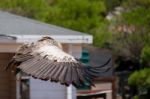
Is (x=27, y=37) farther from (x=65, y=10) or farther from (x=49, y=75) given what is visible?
(x=65, y=10)

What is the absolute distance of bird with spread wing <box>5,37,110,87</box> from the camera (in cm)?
651

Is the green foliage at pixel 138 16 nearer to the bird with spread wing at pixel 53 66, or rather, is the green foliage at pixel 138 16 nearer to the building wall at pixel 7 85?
the building wall at pixel 7 85

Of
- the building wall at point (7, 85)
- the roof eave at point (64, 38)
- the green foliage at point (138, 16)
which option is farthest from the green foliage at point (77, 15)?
the roof eave at point (64, 38)

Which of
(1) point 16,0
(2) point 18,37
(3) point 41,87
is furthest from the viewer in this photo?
(1) point 16,0

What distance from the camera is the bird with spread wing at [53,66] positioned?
6.51 m

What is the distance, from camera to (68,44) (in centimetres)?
1042

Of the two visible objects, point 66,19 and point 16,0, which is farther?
point 16,0

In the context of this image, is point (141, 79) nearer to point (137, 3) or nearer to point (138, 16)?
point (138, 16)

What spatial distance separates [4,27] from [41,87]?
1099 mm

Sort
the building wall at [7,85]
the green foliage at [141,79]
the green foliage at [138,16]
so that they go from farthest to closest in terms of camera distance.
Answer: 1. the green foliage at [138,16]
2. the green foliage at [141,79]
3. the building wall at [7,85]

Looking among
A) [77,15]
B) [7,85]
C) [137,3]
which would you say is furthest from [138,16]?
[7,85]

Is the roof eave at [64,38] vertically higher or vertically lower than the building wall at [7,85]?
higher

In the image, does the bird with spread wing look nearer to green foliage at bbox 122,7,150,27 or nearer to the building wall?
the building wall

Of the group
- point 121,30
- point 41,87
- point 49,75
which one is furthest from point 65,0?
point 49,75
